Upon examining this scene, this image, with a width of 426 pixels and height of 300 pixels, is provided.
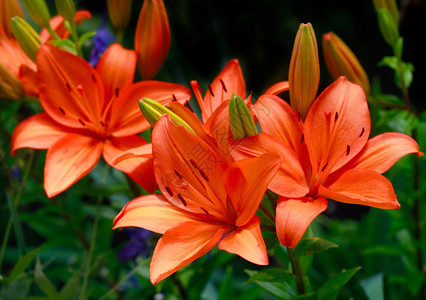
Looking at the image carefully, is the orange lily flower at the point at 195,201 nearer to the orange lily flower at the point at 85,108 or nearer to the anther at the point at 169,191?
→ the anther at the point at 169,191

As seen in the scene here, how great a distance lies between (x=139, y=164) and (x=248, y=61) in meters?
1.42

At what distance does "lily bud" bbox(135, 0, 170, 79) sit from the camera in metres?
0.64

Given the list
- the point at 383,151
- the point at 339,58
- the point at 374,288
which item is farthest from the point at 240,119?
the point at 374,288

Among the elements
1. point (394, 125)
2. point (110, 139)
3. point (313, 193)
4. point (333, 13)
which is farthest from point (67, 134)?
point (333, 13)

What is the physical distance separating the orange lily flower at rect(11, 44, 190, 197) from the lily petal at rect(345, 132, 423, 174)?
242 millimetres

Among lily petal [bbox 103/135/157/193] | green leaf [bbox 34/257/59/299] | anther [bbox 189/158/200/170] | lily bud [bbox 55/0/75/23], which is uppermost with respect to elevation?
lily bud [bbox 55/0/75/23]

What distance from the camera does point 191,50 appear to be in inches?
72.8

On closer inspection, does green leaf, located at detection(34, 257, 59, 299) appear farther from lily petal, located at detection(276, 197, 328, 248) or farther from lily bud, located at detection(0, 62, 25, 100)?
lily petal, located at detection(276, 197, 328, 248)

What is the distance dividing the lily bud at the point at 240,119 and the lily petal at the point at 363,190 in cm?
10

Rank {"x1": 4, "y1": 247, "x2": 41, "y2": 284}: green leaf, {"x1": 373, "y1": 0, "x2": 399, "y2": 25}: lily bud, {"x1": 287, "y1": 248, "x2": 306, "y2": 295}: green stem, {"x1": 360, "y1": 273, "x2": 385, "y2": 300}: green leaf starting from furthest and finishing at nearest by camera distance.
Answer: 1. {"x1": 360, "y1": 273, "x2": 385, "y2": 300}: green leaf
2. {"x1": 373, "y1": 0, "x2": 399, "y2": 25}: lily bud
3. {"x1": 4, "y1": 247, "x2": 41, "y2": 284}: green leaf
4. {"x1": 287, "y1": 248, "x2": 306, "y2": 295}: green stem

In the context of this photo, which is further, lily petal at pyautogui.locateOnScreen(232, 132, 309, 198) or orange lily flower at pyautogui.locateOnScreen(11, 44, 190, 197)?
orange lily flower at pyautogui.locateOnScreen(11, 44, 190, 197)

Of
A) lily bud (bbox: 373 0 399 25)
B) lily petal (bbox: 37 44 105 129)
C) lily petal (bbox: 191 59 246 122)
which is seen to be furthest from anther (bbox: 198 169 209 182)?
A: lily bud (bbox: 373 0 399 25)

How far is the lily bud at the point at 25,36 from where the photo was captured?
62 cm

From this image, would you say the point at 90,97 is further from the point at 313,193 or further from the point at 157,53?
the point at 313,193
